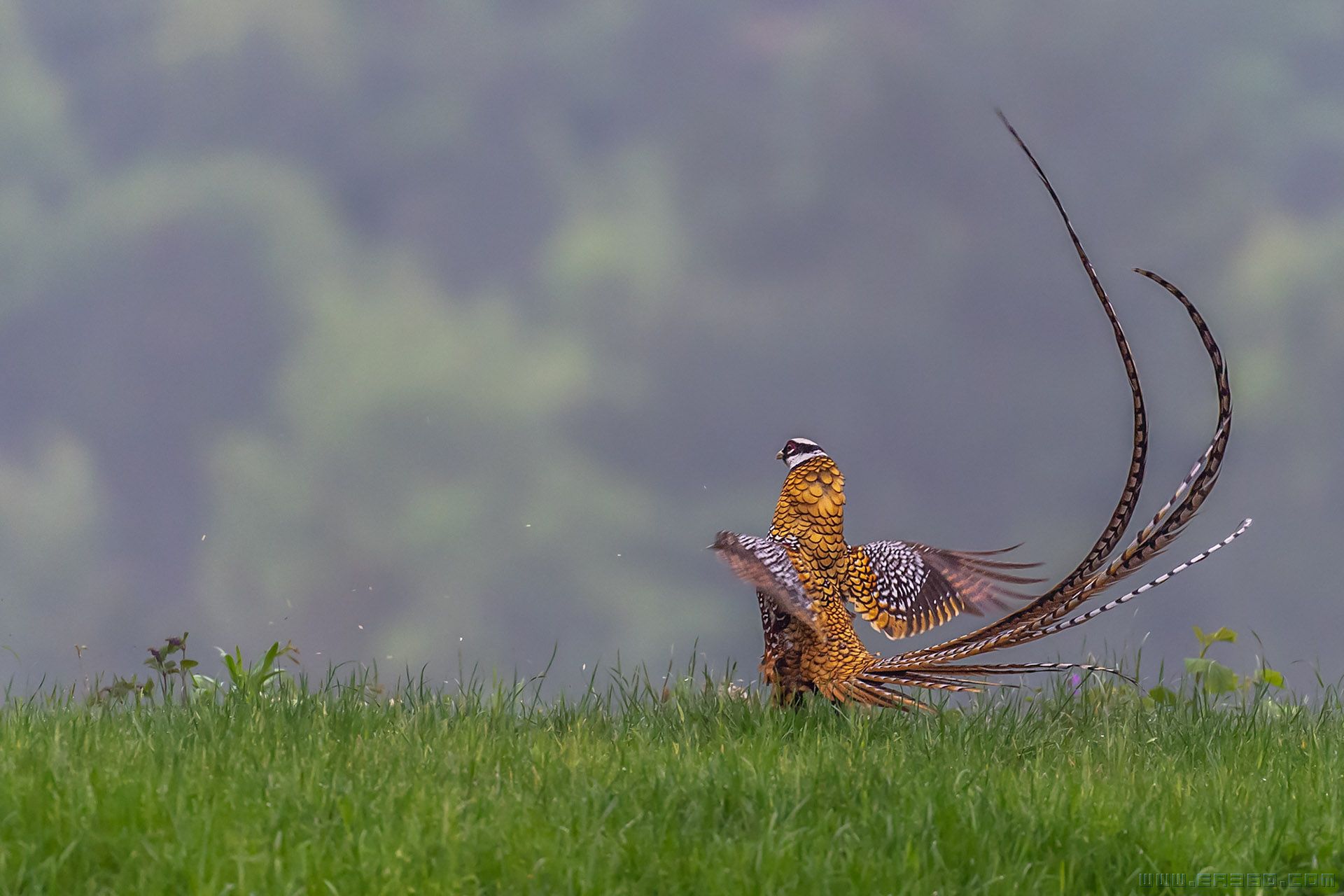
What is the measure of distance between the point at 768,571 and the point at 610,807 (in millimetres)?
1834

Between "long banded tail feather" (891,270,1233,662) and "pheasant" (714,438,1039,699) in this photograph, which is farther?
"pheasant" (714,438,1039,699)

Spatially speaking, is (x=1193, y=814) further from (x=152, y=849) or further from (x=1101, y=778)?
(x=152, y=849)

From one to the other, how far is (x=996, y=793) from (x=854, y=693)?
63.6 inches

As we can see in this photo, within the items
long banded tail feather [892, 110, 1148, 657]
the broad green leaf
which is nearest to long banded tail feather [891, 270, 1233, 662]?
long banded tail feather [892, 110, 1148, 657]

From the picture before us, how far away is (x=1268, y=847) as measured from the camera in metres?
3.92

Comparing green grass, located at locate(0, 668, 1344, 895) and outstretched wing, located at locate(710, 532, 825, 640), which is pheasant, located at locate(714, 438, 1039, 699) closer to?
outstretched wing, located at locate(710, 532, 825, 640)

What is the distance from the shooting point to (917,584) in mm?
6582

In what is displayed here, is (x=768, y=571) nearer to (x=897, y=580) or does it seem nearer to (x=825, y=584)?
(x=825, y=584)

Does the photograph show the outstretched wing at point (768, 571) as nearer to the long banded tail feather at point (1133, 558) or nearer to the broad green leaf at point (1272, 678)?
the long banded tail feather at point (1133, 558)

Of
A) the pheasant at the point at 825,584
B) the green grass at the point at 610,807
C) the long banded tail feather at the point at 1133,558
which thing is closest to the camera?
the green grass at the point at 610,807

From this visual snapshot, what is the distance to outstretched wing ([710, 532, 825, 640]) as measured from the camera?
216 inches

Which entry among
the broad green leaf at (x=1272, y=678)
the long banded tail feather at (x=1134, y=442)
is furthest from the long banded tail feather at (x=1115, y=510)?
the broad green leaf at (x=1272, y=678)

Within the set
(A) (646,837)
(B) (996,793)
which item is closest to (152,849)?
(A) (646,837)

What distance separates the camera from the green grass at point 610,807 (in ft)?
11.6
